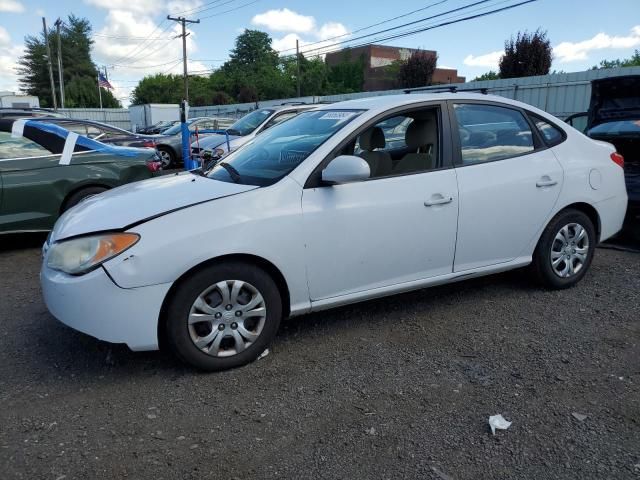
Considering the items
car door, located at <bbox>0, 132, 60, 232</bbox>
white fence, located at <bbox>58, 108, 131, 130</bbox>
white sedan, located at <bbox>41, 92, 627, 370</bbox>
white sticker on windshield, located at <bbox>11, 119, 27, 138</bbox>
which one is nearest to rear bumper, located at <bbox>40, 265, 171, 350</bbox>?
white sedan, located at <bbox>41, 92, 627, 370</bbox>

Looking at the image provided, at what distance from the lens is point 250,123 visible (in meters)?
12.2

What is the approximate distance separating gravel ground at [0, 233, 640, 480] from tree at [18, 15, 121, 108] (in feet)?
245

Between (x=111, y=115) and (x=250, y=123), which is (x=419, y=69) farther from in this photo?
(x=250, y=123)

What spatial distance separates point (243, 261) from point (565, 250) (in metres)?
2.80

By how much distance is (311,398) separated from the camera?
9.53 ft

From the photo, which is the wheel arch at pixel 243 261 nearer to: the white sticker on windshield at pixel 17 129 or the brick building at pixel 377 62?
the white sticker on windshield at pixel 17 129

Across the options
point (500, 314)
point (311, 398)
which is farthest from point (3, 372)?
point (500, 314)

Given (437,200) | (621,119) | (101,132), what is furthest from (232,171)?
(101,132)

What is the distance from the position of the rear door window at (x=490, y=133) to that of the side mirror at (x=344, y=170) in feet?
3.24

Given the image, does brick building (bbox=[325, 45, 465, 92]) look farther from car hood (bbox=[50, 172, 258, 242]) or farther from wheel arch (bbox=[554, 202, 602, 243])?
car hood (bbox=[50, 172, 258, 242])

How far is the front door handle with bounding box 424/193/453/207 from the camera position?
11.8 feet

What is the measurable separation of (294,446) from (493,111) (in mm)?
3007

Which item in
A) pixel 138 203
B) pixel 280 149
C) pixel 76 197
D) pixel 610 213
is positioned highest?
pixel 280 149

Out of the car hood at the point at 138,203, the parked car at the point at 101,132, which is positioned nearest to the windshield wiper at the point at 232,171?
the car hood at the point at 138,203
